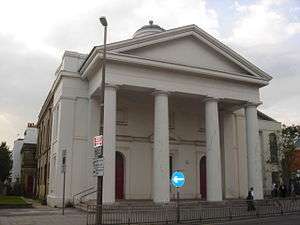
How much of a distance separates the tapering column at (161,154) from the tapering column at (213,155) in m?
3.76

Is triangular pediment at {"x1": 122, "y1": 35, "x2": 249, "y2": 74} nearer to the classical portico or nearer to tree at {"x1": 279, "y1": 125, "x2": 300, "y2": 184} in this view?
the classical portico

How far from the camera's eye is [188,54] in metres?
32.0

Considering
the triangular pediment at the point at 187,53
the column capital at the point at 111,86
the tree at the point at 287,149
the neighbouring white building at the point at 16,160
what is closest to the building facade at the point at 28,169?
the neighbouring white building at the point at 16,160

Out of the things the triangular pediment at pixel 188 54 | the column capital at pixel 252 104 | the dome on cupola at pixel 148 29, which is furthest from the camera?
the dome on cupola at pixel 148 29

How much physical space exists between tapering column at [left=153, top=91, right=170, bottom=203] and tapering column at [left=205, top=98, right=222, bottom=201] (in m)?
3.76

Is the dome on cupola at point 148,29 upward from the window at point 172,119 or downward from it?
upward

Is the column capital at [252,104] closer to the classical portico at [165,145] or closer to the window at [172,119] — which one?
the classical portico at [165,145]

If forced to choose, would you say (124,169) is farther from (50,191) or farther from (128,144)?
(50,191)

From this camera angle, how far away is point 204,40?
106ft

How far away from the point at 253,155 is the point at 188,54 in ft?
30.4

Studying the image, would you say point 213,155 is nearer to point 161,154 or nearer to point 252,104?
point 161,154

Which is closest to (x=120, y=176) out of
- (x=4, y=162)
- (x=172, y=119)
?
(x=172, y=119)

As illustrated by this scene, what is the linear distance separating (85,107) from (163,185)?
9.17 metres

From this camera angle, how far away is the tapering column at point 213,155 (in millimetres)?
29938
